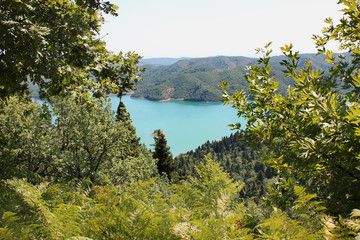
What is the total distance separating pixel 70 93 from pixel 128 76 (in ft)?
5.17

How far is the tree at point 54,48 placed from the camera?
3.10 metres

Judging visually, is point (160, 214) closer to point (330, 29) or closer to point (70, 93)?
point (70, 93)

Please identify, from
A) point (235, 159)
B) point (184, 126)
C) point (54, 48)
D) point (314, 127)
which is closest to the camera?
point (314, 127)

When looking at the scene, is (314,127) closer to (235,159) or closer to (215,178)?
(215,178)

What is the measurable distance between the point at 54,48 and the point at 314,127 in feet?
12.5

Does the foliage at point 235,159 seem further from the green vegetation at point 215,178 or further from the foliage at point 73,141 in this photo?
the green vegetation at point 215,178

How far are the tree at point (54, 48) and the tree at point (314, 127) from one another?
8.88 ft

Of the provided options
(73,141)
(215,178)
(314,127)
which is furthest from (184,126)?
(314,127)

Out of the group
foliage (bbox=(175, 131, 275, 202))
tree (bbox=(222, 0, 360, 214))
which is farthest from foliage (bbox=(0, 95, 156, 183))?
foliage (bbox=(175, 131, 275, 202))

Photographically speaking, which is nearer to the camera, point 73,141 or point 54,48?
point 54,48

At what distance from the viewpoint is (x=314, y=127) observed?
256cm

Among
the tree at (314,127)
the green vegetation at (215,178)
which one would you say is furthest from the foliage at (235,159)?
the tree at (314,127)

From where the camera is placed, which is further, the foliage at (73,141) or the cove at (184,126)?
the cove at (184,126)

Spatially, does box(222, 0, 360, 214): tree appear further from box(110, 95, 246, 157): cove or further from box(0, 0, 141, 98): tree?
Answer: box(110, 95, 246, 157): cove
